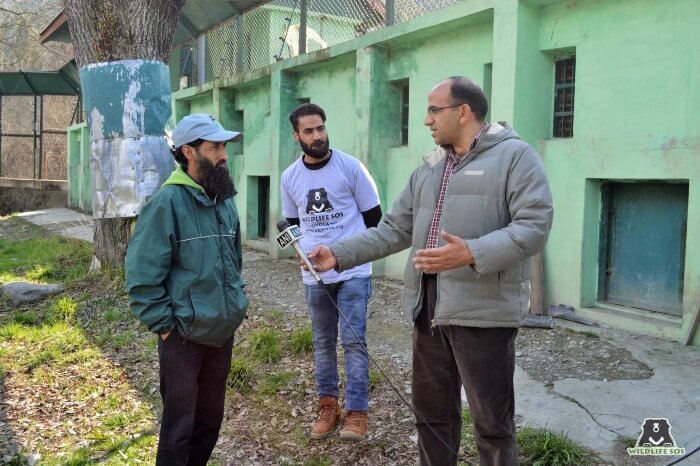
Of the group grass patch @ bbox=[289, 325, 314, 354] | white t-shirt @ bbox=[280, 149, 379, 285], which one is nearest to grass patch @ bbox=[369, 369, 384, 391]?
grass patch @ bbox=[289, 325, 314, 354]

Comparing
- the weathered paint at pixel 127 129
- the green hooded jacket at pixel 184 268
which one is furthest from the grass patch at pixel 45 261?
the green hooded jacket at pixel 184 268

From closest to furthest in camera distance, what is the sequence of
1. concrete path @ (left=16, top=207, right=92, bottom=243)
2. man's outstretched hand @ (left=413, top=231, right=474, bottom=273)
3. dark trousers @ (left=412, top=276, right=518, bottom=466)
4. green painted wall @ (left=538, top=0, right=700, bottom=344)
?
1. man's outstretched hand @ (left=413, top=231, right=474, bottom=273)
2. dark trousers @ (left=412, top=276, right=518, bottom=466)
3. green painted wall @ (left=538, top=0, right=700, bottom=344)
4. concrete path @ (left=16, top=207, right=92, bottom=243)

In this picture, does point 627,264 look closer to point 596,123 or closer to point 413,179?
point 596,123

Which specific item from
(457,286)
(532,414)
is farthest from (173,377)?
(532,414)

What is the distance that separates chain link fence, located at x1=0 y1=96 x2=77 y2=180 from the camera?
88.0ft

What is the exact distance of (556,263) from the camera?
289 inches

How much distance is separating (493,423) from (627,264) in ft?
15.7

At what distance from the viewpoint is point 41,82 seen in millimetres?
22984

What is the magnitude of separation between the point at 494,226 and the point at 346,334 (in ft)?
5.14

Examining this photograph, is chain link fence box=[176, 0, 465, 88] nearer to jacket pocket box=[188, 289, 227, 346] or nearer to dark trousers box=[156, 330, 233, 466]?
jacket pocket box=[188, 289, 227, 346]

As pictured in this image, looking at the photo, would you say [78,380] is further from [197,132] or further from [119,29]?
[119,29]

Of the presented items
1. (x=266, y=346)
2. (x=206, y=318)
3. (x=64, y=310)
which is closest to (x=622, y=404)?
(x=266, y=346)

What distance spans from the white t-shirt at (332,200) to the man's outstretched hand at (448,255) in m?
1.44

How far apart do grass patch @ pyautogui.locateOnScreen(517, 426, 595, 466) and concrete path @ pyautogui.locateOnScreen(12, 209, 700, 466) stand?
0.15m
